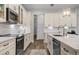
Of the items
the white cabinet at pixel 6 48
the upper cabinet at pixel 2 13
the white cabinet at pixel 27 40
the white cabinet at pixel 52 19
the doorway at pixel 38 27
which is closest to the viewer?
the white cabinet at pixel 6 48

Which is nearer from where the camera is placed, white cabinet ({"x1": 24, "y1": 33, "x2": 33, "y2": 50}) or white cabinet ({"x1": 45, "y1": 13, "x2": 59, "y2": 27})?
white cabinet ({"x1": 45, "y1": 13, "x2": 59, "y2": 27})

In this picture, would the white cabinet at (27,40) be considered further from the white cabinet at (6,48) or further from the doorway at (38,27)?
the white cabinet at (6,48)

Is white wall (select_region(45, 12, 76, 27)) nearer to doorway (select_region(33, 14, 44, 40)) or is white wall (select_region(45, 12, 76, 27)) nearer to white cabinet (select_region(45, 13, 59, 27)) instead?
white cabinet (select_region(45, 13, 59, 27))

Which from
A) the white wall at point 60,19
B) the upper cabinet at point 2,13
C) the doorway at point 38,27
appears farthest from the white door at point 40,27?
the upper cabinet at point 2,13

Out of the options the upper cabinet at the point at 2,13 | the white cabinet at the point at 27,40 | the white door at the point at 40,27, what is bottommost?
the white cabinet at the point at 27,40

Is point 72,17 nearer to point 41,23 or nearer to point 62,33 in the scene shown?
point 62,33

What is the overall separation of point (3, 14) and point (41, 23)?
4.39ft

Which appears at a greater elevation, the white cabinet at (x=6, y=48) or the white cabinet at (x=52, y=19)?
the white cabinet at (x=52, y=19)

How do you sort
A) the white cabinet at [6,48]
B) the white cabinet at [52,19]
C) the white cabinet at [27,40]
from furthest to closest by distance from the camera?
the white cabinet at [27,40] → the white cabinet at [52,19] → the white cabinet at [6,48]

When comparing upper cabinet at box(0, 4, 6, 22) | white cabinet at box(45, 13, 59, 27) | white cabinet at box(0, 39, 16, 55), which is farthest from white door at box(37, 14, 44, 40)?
white cabinet at box(0, 39, 16, 55)

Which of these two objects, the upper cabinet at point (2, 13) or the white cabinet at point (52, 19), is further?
the white cabinet at point (52, 19)
